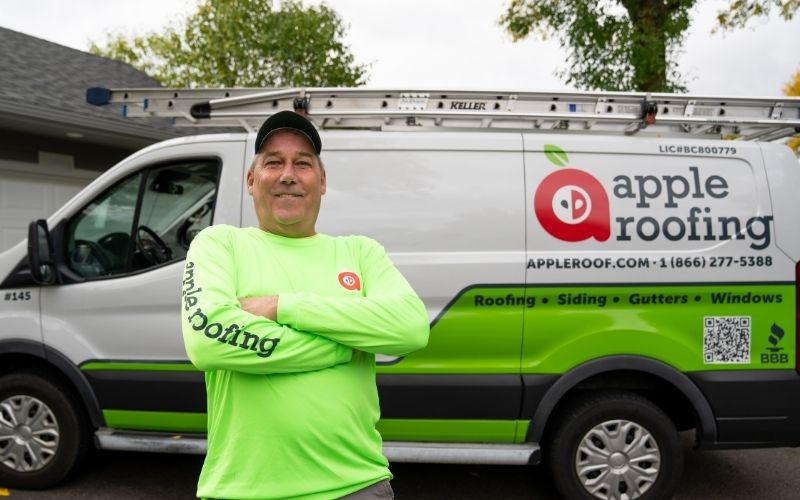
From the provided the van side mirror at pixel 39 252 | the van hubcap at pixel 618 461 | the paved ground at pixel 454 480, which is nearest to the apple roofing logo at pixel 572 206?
the van hubcap at pixel 618 461

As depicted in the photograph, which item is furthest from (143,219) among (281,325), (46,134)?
(46,134)

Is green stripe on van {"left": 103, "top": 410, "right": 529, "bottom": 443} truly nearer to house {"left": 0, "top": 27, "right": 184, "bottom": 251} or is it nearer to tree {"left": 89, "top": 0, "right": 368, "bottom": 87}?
house {"left": 0, "top": 27, "right": 184, "bottom": 251}

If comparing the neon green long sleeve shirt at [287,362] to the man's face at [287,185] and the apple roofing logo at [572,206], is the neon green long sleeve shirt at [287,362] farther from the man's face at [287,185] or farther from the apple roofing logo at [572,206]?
the apple roofing logo at [572,206]

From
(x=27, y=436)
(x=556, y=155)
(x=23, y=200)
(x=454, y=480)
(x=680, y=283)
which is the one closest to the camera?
(x=680, y=283)

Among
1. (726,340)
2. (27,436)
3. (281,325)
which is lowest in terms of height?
(27,436)

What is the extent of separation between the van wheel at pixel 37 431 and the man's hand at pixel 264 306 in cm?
274

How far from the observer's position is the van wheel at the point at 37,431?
3551mm

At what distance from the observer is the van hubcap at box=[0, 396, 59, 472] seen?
3557mm

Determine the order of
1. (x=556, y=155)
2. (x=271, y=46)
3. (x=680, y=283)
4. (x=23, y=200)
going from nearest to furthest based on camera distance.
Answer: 1. (x=680, y=283)
2. (x=556, y=155)
3. (x=23, y=200)
4. (x=271, y=46)

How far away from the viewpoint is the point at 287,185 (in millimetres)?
1613

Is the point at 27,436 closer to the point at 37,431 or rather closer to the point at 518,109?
the point at 37,431

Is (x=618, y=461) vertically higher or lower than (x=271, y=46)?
lower

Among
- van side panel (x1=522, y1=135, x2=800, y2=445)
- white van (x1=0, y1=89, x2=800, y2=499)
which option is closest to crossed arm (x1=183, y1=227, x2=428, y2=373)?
white van (x1=0, y1=89, x2=800, y2=499)

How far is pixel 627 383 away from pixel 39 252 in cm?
348
